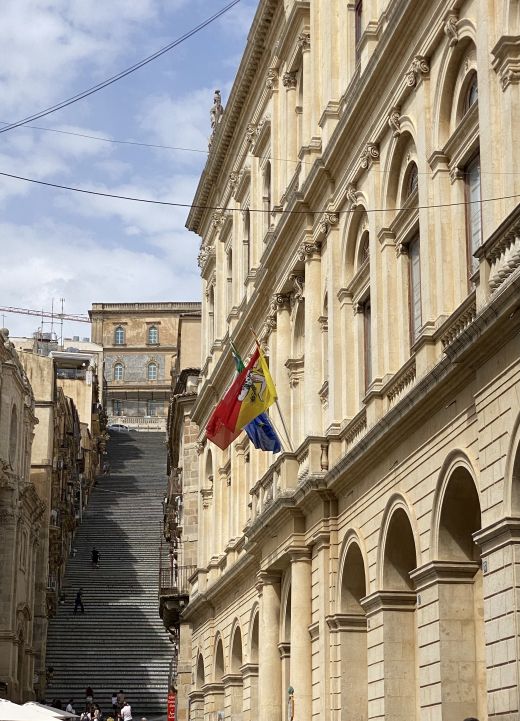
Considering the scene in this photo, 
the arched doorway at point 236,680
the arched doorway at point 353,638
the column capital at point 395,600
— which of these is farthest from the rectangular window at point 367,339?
the arched doorway at point 236,680

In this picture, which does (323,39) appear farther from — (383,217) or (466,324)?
(466,324)

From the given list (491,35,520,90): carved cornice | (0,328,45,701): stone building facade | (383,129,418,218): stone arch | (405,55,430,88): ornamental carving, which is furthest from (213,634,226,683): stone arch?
(491,35,520,90): carved cornice

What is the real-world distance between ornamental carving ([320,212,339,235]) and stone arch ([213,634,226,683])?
17.2 m

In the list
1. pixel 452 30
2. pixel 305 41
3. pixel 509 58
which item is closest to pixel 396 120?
pixel 452 30

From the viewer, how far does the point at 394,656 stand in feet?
80.9

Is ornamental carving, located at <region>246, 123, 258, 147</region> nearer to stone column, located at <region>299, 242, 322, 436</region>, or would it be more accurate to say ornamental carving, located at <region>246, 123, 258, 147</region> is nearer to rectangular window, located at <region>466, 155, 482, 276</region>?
stone column, located at <region>299, 242, 322, 436</region>

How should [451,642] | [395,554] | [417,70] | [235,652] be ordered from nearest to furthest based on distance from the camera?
[451,642] < [417,70] < [395,554] < [235,652]

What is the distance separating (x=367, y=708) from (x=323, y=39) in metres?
14.4

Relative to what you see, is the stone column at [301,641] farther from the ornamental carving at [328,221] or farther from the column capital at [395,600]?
the ornamental carving at [328,221]

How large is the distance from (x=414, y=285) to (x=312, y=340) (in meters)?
6.54

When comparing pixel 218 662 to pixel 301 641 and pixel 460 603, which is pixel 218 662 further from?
pixel 460 603

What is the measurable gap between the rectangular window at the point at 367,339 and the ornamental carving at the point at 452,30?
6705mm

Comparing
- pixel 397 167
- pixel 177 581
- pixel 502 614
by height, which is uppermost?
pixel 397 167

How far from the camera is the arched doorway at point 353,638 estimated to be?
1077 inches
